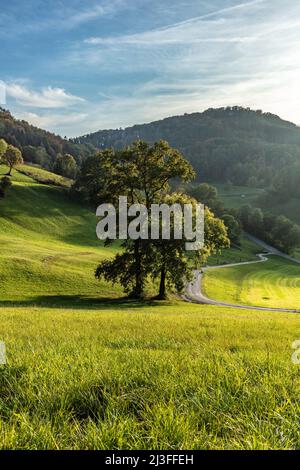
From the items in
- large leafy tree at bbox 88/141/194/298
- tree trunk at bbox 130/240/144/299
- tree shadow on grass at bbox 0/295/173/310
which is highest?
large leafy tree at bbox 88/141/194/298

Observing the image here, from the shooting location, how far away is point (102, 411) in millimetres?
4344

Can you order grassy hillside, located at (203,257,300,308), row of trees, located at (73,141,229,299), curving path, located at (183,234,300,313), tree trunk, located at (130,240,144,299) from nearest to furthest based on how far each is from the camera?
row of trees, located at (73,141,229,299), tree trunk, located at (130,240,144,299), curving path, located at (183,234,300,313), grassy hillside, located at (203,257,300,308)

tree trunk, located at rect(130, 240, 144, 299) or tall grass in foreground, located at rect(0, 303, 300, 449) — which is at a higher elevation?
tall grass in foreground, located at rect(0, 303, 300, 449)

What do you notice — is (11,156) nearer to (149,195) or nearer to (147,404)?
(149,195)

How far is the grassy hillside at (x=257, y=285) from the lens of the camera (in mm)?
67625

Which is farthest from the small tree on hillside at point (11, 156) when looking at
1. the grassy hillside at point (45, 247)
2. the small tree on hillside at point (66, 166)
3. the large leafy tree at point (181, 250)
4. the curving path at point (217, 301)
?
the large leafy tree at point (181, 250)

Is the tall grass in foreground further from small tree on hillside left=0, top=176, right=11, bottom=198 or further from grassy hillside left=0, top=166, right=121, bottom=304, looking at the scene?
small tree on hillside left=0, top=176, right=11, bottom=198

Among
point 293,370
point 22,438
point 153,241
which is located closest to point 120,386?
point 22,438

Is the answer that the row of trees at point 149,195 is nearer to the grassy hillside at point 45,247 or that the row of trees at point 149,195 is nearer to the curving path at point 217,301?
the curving path at point 217,301

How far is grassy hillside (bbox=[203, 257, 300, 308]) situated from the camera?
6762cm

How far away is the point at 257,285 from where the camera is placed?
84250mm

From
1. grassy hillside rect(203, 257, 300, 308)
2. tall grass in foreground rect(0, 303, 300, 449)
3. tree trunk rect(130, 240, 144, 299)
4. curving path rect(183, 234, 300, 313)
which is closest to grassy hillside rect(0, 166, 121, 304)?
tree trunk rect(130, 240, 144, 299)
